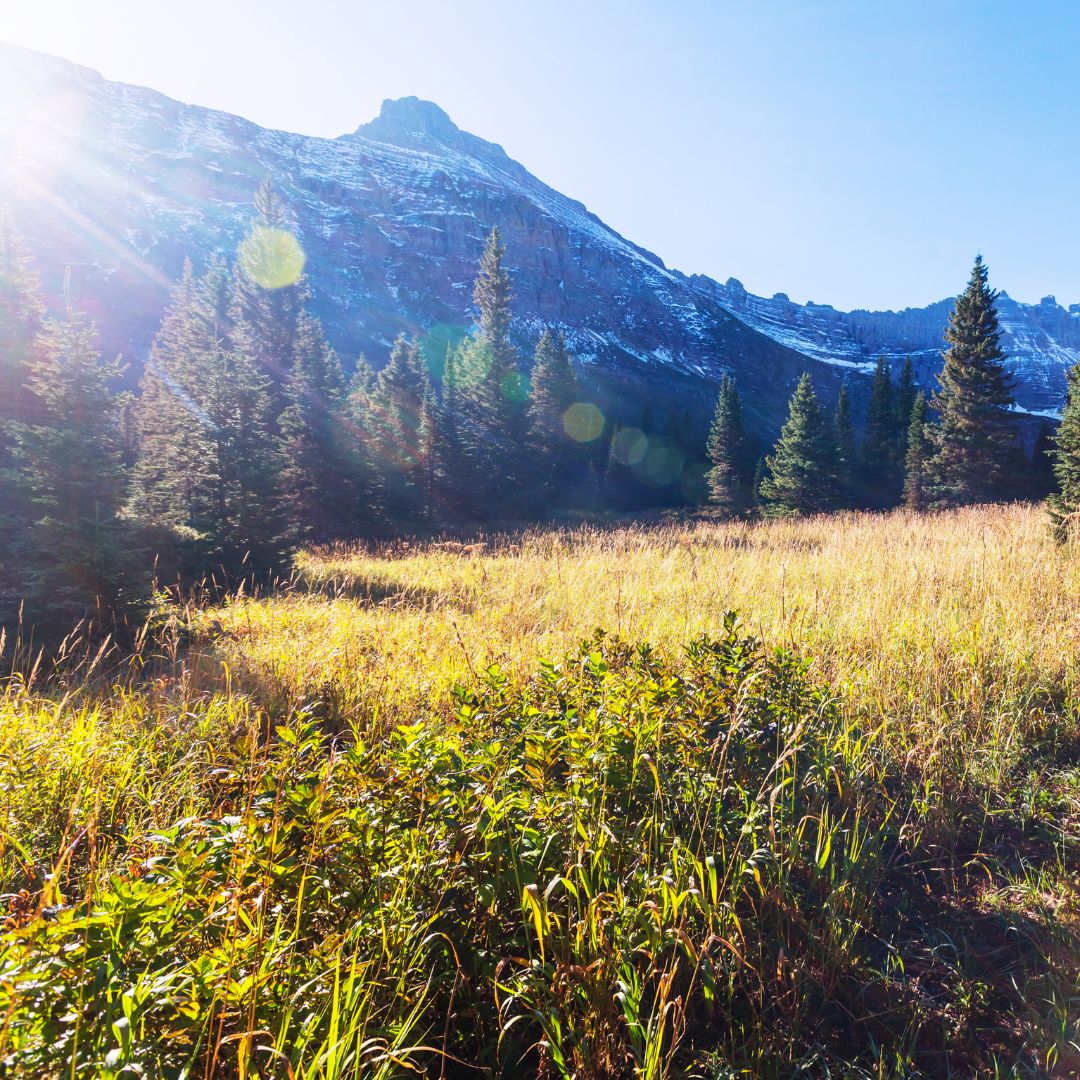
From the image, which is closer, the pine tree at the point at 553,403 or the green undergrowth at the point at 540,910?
the green undergrowth at the point at 540,910

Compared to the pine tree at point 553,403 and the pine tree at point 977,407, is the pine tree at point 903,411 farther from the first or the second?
the pine tree at point 553,403

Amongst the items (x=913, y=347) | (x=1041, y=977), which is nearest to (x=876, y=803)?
(x=1041, y=977)

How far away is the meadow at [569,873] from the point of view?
124 cm

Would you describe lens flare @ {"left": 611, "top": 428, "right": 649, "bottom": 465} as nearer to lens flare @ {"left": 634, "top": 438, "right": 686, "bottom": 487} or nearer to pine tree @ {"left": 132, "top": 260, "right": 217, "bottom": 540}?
lens flare @ {"left": 634, "top": 438, "right": 686, "bottom": 487}

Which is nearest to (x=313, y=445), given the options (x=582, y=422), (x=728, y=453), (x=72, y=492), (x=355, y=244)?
(x=72, y=492)

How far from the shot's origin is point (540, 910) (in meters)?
1.58

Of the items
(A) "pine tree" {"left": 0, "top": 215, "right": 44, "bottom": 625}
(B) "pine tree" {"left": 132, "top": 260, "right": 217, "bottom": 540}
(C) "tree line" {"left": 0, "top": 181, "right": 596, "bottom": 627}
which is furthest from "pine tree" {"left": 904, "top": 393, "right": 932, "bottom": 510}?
(A) "pine tree" {"left": 0, "top": 215, "right": 44, "bottom": 625}

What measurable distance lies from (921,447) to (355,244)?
141050mm

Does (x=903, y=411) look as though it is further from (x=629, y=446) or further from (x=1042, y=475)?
(x=629, y=446)

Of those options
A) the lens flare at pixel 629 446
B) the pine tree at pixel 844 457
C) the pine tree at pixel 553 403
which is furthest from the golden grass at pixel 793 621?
the lens flare at pixel 629 446

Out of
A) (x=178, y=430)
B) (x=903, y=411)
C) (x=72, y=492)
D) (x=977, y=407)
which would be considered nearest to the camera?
(x=72, y=492)

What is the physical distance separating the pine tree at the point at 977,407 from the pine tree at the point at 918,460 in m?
1.65

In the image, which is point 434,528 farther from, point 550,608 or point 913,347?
point 913,347

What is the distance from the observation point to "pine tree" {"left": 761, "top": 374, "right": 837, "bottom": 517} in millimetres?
32031
